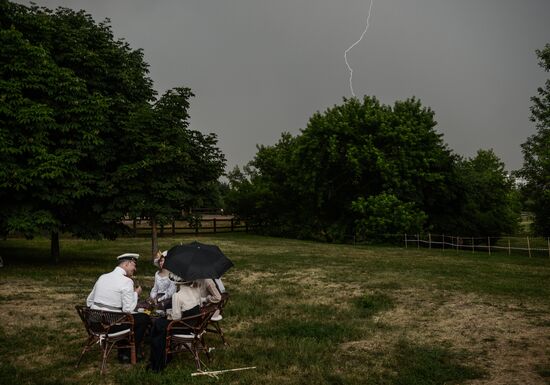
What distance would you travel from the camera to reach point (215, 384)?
6797mm

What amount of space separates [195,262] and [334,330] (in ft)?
11.7

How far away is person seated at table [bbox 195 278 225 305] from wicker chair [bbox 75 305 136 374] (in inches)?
60.2

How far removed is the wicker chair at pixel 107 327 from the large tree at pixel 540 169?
29.7 metres

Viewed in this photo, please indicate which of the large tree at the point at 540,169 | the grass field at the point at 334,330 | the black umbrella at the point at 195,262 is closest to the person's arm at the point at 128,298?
the black umbrella at the point at 195,262

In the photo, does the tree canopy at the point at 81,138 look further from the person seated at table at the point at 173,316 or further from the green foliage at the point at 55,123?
the person seated at table at the point at 173,316

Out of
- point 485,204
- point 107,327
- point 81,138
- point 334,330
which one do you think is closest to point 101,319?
point 107,327

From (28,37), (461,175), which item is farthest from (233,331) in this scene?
(461,175)

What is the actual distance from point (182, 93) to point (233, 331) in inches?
526

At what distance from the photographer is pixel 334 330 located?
985cm

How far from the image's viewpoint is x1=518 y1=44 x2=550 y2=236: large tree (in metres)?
34.4

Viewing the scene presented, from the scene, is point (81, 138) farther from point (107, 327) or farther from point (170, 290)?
point (107, 327)

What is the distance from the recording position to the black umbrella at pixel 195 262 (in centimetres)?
806

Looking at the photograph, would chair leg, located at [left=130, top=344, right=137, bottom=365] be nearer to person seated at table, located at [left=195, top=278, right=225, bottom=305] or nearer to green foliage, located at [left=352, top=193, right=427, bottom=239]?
person seated at table, located at [left=195, top=278, right=225, bottom=305]

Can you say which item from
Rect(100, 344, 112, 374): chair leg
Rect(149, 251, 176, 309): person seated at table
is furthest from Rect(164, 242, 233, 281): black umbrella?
Rect(100, 344, 112, 374): chair leg
